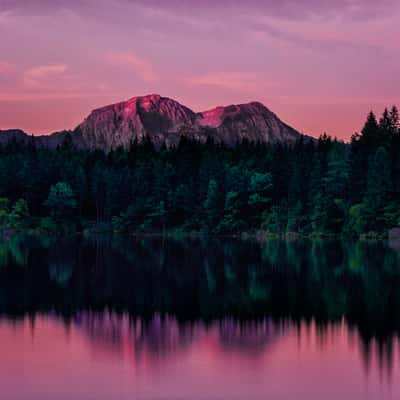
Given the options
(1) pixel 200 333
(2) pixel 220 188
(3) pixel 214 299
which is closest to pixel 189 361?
(1) pixel 200 333

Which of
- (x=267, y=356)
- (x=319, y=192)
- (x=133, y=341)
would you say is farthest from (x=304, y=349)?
(x=319, y=192)

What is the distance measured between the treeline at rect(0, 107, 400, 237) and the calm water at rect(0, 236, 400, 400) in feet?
182

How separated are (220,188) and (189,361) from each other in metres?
102

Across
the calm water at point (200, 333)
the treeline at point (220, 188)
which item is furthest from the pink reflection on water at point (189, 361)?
the treeline at point (220, 188)

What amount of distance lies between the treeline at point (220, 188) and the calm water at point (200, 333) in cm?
5554

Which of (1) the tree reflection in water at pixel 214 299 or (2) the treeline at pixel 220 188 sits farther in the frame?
(2) the treeline at pixel 220 188

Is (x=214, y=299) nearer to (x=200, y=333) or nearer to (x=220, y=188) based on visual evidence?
(x=200, y=333)

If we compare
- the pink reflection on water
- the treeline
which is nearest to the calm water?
the pink reflection on water

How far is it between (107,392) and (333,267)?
121 feet

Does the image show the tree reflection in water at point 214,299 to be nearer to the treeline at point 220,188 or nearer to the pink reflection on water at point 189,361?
the pink reflection on water at point 189,361

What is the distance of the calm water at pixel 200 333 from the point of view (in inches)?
792

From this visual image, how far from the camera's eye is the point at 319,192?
108938 mm

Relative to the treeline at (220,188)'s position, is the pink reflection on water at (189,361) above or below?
below

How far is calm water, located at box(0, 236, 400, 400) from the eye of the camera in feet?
66.0
